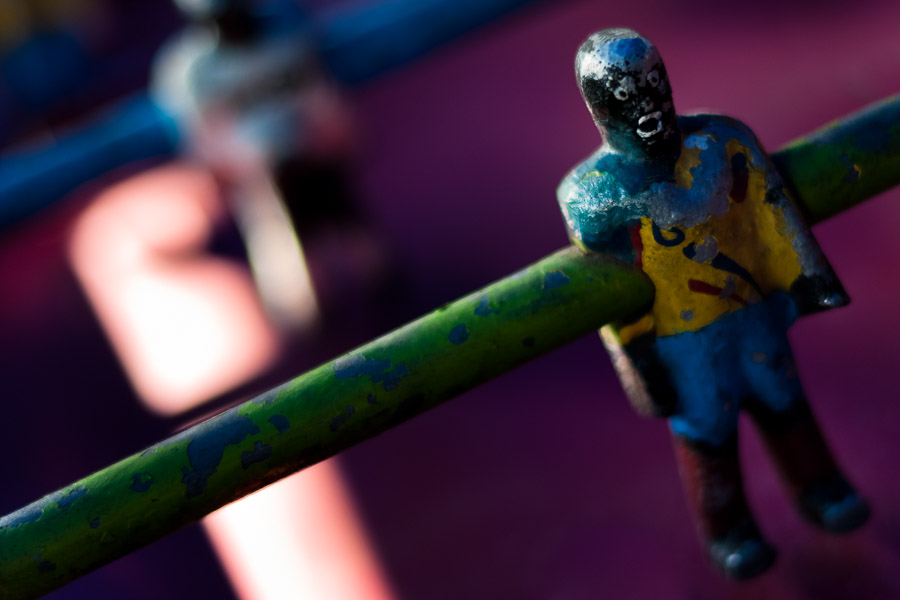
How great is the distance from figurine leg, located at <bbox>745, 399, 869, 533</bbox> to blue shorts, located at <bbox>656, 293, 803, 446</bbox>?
2 centimetres

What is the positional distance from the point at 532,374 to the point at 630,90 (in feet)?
2.18

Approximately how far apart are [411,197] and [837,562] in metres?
0.99

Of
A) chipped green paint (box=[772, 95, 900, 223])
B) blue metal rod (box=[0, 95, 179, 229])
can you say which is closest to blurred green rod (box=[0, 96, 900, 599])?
chipped green paint (box=[772, 95, 900, 223])

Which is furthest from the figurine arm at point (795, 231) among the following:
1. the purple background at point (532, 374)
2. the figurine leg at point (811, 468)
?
the purple background at point (532, 374)

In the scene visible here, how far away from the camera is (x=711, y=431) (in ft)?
2.11

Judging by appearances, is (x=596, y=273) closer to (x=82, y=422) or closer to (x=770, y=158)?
(x=770, y=158)

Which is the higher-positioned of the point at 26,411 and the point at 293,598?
the point at 26,411

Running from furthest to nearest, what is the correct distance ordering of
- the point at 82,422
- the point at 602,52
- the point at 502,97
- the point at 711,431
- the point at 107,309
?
1. the point at 502,97
2. the point at 107,309
3. the point at 82,422
4. the point at 711,431
5. the point at 602,52

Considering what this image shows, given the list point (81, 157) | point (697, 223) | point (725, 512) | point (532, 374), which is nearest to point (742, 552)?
point (725, 512)

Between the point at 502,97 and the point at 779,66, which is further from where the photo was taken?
the point at 502,97

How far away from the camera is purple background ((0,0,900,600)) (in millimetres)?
887

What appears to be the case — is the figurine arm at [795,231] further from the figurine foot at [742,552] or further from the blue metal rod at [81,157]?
the blue metal rod at [81,157]

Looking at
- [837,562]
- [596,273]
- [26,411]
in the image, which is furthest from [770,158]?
[26,411]

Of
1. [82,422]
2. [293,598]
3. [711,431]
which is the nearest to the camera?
[711,431]
